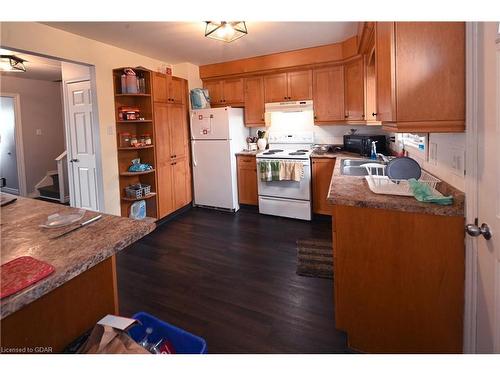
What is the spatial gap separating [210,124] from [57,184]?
11.9ft

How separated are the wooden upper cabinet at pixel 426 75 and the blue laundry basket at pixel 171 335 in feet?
4.42

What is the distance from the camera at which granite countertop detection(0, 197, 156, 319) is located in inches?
29.8

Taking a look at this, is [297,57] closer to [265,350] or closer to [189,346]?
[265,350]

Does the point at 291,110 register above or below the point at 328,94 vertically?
below

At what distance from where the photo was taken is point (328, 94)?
4.04 metres

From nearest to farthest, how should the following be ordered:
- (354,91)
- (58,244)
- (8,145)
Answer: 1. (58,244)
2. (354,91)
3. (8,145)

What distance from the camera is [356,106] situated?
12.4 feet

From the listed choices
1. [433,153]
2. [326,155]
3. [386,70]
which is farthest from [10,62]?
[433,153]

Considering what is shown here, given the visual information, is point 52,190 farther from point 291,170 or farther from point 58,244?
point 58,244

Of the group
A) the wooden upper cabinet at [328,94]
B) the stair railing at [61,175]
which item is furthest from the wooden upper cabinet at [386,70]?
the stair railing at [61,175]

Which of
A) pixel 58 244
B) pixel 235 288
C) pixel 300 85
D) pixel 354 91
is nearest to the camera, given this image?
pixel 58 244

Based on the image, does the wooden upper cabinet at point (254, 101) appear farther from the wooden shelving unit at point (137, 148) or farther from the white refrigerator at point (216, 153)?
the wooden shelving unit at point (137, 148)

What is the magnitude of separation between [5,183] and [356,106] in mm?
6762

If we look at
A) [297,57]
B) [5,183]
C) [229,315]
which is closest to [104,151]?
[229,315]
